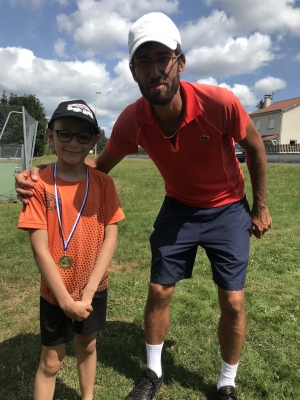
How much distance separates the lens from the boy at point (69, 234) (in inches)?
77.6

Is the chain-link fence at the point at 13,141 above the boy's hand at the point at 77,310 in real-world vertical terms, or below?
above

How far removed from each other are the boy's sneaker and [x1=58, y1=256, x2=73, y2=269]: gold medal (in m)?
1.19

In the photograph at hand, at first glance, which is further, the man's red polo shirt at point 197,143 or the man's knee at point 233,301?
the man's knee at point 233,301

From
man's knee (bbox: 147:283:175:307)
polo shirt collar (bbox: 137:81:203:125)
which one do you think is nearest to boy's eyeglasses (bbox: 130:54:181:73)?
polo shirt collar (bbox: 137:81:203:125)

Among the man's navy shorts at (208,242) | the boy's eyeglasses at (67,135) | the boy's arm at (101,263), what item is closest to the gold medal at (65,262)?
the boy's arm at (101,263)

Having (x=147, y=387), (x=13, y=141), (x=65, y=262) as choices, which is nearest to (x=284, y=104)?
(x=13, y=141)

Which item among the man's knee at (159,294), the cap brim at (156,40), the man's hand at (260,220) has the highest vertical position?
the cap brim at (156,40)

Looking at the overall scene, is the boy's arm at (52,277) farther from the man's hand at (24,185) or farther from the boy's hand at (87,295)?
the man's hand at (24,185)

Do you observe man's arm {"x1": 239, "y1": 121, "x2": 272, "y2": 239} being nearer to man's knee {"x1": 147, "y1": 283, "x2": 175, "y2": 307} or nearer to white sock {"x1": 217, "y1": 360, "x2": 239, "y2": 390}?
man's knee {"x1": 147, "y1": 283, "x2": 175, "y2": 307}

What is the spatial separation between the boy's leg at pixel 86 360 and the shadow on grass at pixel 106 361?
0.27m

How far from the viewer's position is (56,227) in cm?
202

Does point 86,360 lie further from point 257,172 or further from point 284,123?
point 284,123

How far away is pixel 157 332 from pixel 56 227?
1.28 metres

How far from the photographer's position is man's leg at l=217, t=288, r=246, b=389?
2.55 m
